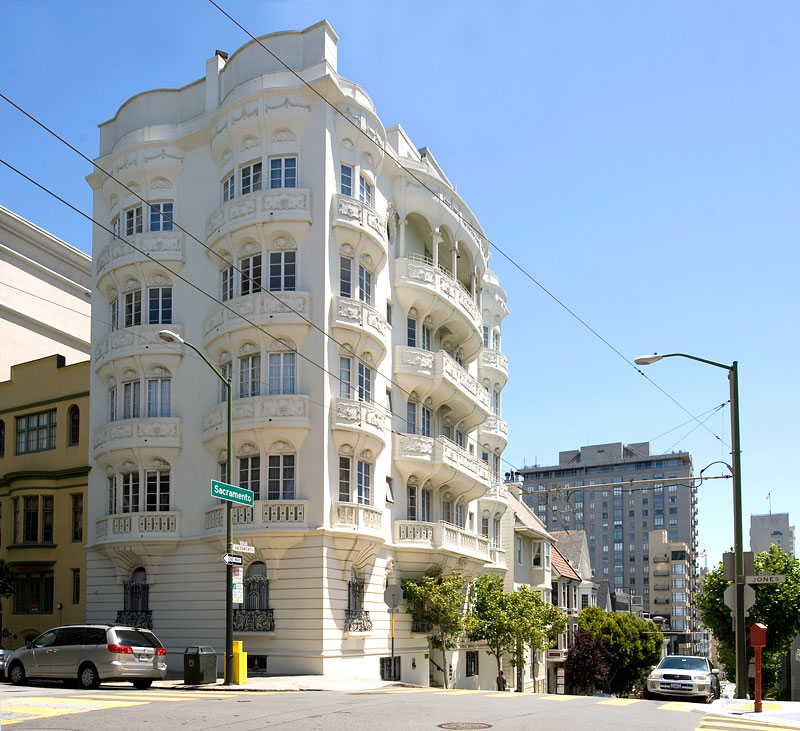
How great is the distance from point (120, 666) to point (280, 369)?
11951mm

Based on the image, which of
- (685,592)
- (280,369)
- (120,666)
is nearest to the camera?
(120,666)

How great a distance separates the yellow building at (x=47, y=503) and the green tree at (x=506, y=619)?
15678 mm

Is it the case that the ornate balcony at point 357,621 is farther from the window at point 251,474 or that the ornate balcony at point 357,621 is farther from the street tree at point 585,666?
the street tree at point 585,666

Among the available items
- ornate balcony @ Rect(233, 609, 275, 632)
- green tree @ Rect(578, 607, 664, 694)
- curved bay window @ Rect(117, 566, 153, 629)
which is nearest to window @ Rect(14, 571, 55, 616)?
curved bay window @ Rect(117, 566, 153, 629)

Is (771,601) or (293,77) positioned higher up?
(293,77)

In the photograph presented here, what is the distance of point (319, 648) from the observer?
98.9ft

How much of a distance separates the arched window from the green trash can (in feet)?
54.5

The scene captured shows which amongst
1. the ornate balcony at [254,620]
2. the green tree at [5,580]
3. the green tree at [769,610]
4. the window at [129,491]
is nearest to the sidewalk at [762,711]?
the green tree at [769,610]

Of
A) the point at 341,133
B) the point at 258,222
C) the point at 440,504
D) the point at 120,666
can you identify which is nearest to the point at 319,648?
the point at 120,666

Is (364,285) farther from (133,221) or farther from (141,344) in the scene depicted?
(133,221)

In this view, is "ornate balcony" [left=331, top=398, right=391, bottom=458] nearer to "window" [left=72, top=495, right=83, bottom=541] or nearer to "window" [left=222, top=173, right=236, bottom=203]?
"window" [left=222, top=173, right=236, bottom=203]

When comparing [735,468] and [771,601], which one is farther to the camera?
[771,601]

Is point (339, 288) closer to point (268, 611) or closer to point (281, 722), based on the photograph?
point (268, 611)

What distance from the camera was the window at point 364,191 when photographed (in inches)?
1372
